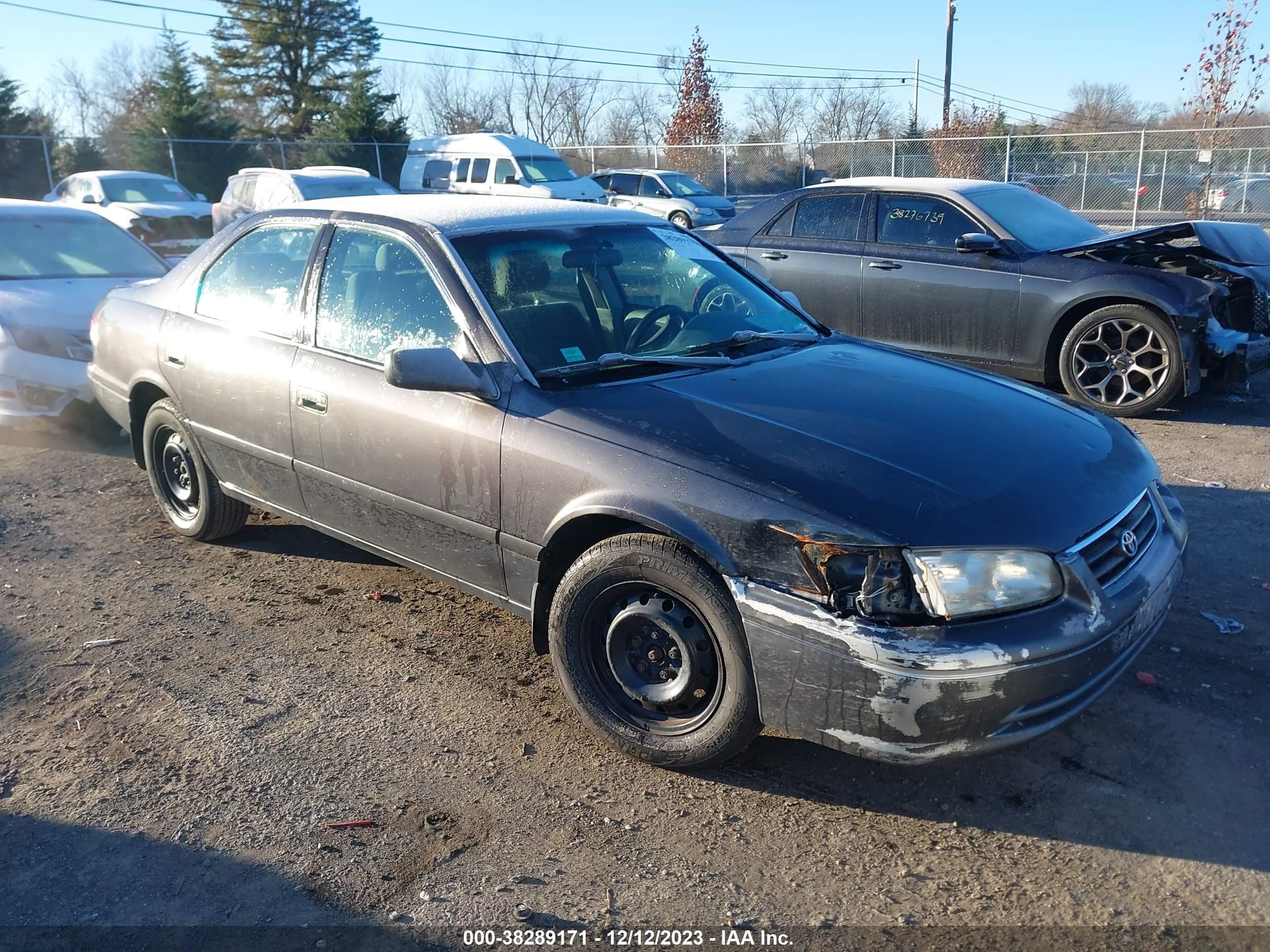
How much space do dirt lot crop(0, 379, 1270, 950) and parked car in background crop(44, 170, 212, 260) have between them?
1606 centimetres

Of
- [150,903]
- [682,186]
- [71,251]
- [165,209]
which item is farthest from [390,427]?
[682,186]

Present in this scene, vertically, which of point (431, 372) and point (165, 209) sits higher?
point (165, 209)

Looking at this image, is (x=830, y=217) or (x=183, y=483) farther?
(x=830, y=217)

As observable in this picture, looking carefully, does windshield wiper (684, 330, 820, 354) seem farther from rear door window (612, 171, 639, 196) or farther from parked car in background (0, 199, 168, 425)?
rear door window (612, 171, 639, 196)

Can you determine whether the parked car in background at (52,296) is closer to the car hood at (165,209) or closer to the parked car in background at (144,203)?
the parked car in background at (144,203)

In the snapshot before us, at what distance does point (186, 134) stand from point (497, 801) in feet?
122

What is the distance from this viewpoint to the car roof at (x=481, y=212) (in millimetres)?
3920

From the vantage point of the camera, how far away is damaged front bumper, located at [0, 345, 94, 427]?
6.78 metres

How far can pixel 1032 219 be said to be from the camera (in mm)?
7914

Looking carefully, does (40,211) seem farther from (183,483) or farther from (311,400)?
(311,400)

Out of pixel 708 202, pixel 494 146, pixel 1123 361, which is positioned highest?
pixel 494 146

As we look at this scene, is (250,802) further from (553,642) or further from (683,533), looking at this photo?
(683,533)

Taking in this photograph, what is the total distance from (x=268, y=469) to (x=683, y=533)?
2253 mm

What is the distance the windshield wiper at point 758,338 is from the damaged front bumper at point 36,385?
4.88 m
